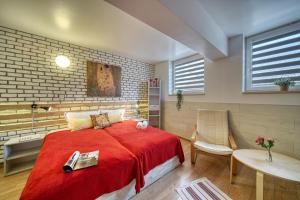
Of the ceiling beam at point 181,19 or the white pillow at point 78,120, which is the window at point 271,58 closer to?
the ceiling beam at point 181,19

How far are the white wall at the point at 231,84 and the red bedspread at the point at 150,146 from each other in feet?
4.94

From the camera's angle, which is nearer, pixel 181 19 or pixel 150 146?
pixel 181 19

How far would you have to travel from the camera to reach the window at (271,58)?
2082 mm

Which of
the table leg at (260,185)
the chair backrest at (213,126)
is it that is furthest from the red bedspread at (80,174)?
the chair backrest at (213,126)

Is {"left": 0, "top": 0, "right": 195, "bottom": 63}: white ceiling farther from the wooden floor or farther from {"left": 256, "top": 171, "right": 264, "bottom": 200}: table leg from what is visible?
{"left": 256, "top": 171, "right": 264, "bottom": 200}: table leg

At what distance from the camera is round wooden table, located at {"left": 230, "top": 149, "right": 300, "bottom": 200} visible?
4.51 ft

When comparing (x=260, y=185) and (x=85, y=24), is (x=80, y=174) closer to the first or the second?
(x=260, y=185)

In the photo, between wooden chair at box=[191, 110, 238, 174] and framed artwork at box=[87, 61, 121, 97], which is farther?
framed artwork at box=[87, 61, 121, 97]

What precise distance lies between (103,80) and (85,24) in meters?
1.49

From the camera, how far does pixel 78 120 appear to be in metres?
2.68

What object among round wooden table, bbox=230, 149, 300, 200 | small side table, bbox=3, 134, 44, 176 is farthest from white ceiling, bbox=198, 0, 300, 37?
small side table, bbox=3, 134, 44, 176

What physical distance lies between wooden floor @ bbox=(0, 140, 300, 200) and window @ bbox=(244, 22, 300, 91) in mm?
1487

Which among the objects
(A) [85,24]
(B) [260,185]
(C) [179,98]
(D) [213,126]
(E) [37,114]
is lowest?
(B) [260,185]

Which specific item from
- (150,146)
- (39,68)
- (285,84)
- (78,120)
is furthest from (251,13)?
(39,68)
